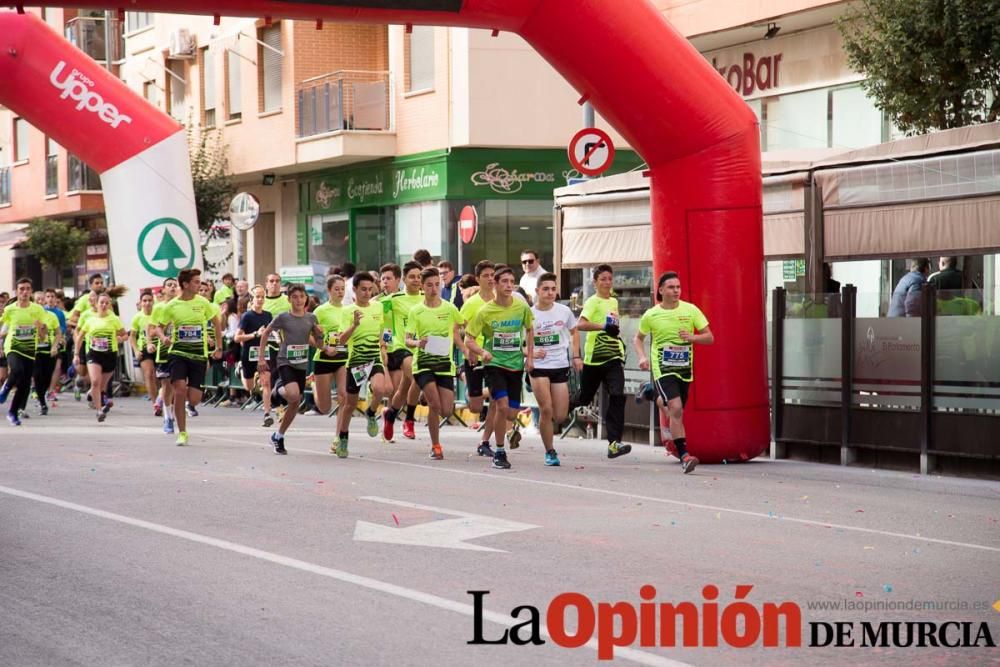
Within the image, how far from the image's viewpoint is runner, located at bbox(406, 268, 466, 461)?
1634 centimetres

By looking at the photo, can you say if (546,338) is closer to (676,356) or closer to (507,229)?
(676,356)

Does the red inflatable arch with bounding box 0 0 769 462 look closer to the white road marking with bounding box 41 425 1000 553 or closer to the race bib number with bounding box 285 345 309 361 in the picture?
the white road marking with bounding box 41 425 1000 553

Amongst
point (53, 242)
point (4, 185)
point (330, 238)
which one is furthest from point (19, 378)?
point (4, 185)

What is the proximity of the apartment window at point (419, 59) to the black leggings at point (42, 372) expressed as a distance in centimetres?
1161

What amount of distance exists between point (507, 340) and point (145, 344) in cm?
869

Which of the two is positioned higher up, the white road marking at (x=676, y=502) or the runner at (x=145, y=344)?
the runner at (x=145, y=344)

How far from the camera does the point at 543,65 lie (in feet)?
106

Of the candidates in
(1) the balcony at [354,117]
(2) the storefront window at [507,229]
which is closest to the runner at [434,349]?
(2) the storefront window at [507,229]

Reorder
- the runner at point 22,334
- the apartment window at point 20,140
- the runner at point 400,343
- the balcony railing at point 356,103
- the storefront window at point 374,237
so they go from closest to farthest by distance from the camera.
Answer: the runner at point 400,343 → the runner at point 22,334 → the balcony railing at point 356,103 → the storefront window at point 374,237 → the apartment window at point 20,140

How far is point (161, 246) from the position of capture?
2702 cm

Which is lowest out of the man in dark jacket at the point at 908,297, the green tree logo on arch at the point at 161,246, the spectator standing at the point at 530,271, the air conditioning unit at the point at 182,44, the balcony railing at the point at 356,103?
the man in dark jacket at the point at 908,297

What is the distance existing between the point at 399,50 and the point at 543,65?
3371mm

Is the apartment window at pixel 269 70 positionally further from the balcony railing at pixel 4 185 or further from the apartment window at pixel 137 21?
the balcony railing at pixel 4 185

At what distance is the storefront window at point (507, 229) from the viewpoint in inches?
1287
